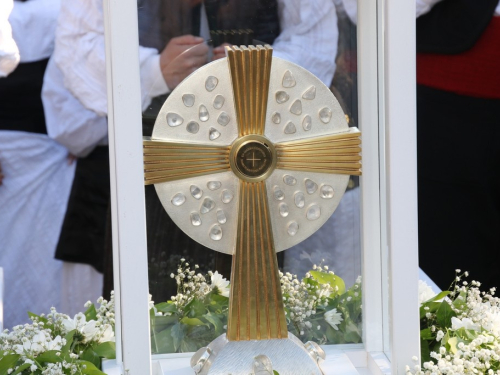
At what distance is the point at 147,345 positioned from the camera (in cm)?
134

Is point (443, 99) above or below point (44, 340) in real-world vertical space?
above

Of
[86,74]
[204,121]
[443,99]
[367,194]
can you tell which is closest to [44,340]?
[204,121]

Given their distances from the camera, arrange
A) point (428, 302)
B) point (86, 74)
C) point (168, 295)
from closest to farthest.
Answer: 1. point (168, 295)
2. point (428, 302)
3. point (86, 74)

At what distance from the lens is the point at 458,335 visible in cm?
150

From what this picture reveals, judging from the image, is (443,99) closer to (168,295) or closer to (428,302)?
(428,302)

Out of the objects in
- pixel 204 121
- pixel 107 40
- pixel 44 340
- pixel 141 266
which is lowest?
pixel 44 340

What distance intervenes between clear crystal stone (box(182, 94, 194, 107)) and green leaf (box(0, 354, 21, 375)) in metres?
0.49

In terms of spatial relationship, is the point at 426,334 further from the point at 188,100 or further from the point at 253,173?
the point at 188,100

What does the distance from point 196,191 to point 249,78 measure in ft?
0.67

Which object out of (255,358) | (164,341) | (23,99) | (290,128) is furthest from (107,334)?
(23,99)

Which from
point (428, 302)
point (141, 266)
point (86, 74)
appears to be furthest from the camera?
point (86, 74)

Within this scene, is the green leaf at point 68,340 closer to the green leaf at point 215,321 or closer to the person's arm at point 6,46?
the green leaf at point 215,321

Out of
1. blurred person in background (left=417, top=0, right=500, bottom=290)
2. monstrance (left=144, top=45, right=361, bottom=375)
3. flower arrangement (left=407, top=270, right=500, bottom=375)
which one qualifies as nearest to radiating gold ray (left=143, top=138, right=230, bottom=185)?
monstrance (left=144, top=45, right=361, bottom=375)

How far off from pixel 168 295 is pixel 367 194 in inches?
15.2
